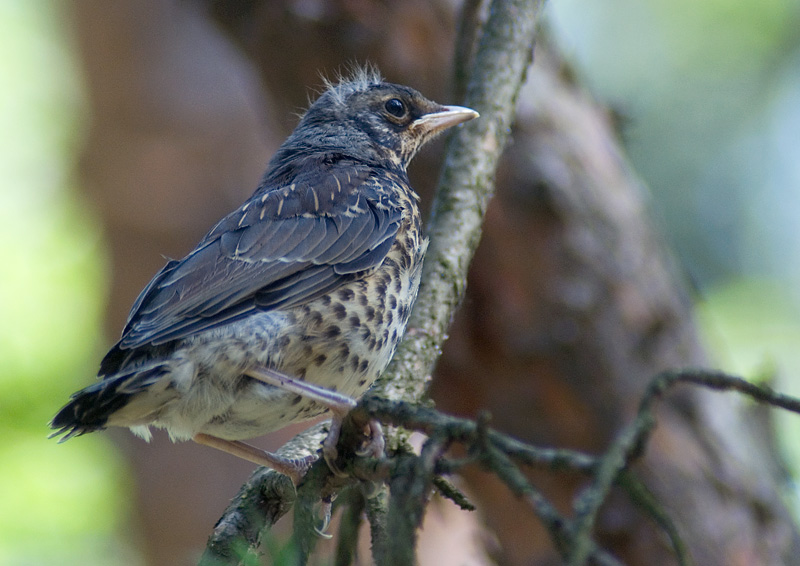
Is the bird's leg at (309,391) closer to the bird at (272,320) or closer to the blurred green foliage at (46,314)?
the bird at (272,320)

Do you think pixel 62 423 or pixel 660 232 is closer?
pixel 62 423

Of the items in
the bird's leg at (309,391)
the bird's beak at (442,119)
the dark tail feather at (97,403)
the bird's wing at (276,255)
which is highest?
the bird's beak at (442,119)

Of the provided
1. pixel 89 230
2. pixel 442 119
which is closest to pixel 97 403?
pixel 442 119

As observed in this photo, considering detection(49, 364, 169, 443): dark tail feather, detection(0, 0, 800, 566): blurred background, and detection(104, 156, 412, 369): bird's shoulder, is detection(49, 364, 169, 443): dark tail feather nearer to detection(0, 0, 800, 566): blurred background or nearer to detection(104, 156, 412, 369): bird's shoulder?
detection(104, 156, 412, 369): bird's shoulder

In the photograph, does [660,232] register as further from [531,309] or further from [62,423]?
[62,423]

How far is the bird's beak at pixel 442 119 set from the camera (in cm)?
345

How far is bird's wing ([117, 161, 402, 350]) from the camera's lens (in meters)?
2.68

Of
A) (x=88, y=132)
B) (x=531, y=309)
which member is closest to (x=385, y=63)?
(x=531, y=309)

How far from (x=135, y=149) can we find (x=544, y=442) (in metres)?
4.13

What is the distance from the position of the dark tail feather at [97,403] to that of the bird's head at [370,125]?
177 cm

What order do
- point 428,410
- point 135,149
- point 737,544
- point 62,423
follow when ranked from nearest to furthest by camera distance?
point 428,410
point 62,423
point 737,544
point 135,149

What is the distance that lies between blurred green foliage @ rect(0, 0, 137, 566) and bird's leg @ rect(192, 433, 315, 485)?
339 cm

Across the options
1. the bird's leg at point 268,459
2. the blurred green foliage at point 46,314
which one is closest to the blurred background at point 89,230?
the blurred green foliage at point 46,314

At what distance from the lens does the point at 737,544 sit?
15.6 feet
